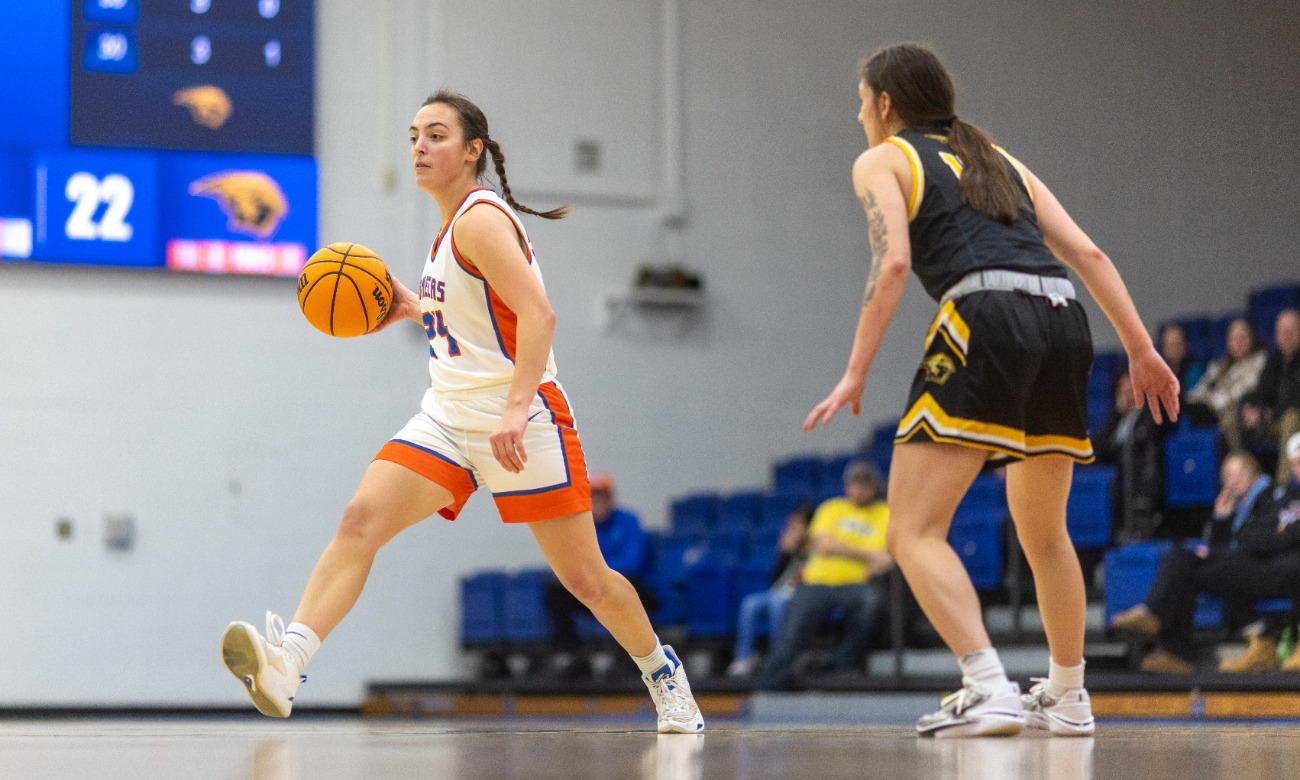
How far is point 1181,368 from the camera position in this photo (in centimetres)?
1005

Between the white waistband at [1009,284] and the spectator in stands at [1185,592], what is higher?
the white waistband at [1009,284]

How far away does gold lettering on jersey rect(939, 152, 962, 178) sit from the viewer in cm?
394

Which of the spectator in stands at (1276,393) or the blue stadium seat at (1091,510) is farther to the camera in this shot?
the spectator in stands at (1276,393)

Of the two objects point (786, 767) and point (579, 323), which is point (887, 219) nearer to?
point (786, 767)

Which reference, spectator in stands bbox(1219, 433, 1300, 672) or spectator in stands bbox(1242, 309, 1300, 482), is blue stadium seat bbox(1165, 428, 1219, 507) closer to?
spectator in stands bbox(1242, 309, 1300, 482)

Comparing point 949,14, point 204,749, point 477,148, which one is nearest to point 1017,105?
point 949,14

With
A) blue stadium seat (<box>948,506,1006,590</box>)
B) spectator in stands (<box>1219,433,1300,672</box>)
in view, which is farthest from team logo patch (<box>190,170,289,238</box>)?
spectator in stands (<box>1219,433,1300,672</box>)

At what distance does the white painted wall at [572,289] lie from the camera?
1248 centimetres

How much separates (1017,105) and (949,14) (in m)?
0.97

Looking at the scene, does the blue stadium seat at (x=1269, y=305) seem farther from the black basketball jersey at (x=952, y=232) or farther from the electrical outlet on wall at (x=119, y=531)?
the electrical outlet on wall at (x=119, y=531)

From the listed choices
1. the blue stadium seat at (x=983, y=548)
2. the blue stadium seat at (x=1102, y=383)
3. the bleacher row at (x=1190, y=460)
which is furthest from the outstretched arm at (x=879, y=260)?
the blue stadium seat at (x=1102, y=383)

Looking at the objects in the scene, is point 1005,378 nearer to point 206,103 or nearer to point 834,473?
point 834,473

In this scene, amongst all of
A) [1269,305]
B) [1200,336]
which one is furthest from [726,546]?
[1269,305]

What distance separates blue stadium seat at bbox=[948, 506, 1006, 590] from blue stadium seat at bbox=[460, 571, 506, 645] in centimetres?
429
